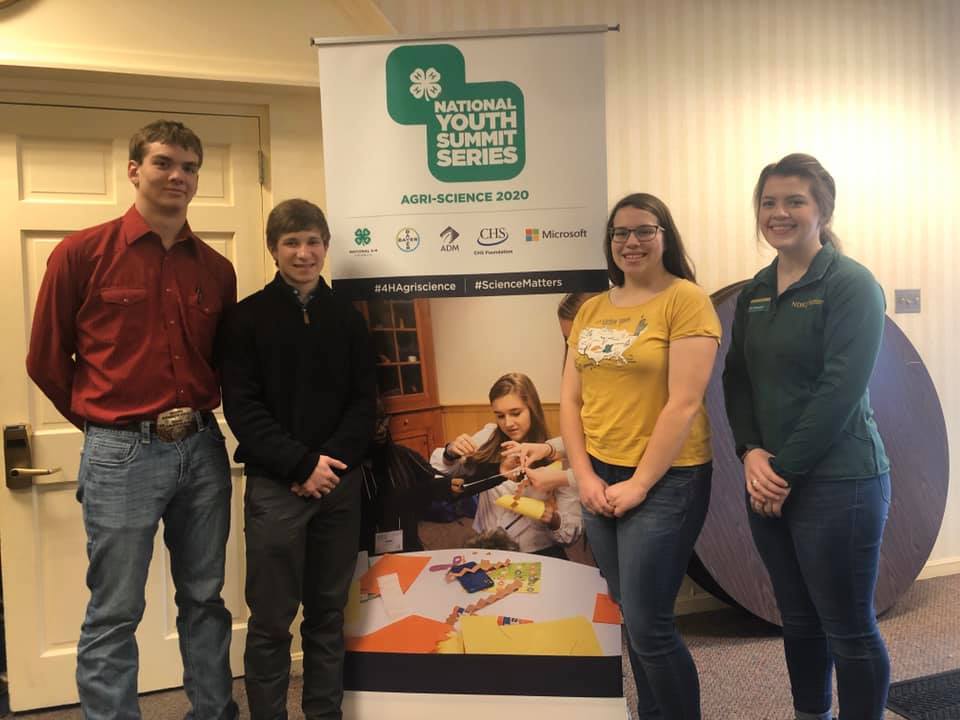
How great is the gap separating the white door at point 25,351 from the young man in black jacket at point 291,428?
73 cm

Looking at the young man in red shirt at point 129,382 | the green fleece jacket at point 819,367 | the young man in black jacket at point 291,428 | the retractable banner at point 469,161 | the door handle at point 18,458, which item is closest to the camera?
the green fleece jacket at point 819,367

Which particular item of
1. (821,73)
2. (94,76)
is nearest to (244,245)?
(94,76)

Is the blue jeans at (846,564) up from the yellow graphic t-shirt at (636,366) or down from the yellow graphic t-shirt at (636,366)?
Result: down

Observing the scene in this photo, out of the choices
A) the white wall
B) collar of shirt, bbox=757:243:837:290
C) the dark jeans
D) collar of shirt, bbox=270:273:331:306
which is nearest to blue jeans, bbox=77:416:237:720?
the dark jeans

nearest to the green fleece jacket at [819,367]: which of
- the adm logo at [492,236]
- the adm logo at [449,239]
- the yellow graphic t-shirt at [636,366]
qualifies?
the yellow graphic t-shirt at [636,366]

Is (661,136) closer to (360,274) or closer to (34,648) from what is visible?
(360,274)

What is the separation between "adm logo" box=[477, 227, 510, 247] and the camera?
1.93 meters

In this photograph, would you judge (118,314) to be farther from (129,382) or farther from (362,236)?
(362,236)

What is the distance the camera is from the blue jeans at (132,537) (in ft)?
5.35

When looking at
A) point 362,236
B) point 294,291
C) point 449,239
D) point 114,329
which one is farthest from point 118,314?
point 449,239

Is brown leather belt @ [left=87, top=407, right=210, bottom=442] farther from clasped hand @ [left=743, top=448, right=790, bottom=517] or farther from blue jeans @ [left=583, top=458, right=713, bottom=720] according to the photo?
clasped hand @ [left=743, top=448, right=790, bottom=517]

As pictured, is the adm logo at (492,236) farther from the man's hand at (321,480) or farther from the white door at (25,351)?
the white door at (25,351)

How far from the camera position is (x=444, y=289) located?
1.95 meters

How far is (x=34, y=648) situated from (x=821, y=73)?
365cm
